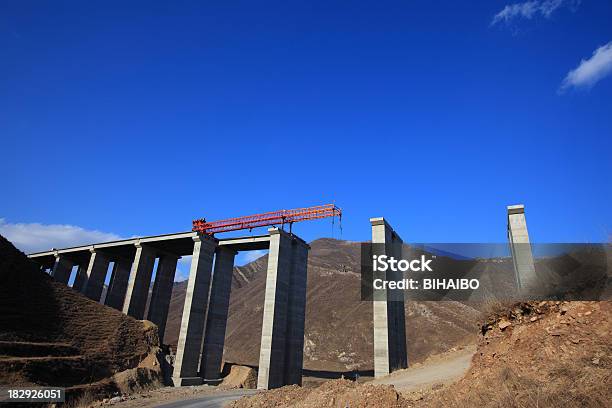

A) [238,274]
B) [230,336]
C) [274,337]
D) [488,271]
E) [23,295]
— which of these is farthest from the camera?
[238,274]

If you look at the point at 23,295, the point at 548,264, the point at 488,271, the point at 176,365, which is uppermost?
the point at 488,271

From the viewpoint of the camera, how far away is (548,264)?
20672 mm

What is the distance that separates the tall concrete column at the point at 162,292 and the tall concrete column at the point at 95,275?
9390mm

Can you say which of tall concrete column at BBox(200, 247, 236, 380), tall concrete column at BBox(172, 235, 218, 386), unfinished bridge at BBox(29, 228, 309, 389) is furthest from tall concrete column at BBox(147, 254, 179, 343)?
tall concrete column at BBox(172, 235, 218, 386)

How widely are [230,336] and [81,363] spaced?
6579 centimetres

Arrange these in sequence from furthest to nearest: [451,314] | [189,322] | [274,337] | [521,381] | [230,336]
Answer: [230,336], [451,314], [189,322], [274,337], [521,381]

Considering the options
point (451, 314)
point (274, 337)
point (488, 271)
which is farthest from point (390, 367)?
point (488, 271)

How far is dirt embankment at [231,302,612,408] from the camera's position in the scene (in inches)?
268

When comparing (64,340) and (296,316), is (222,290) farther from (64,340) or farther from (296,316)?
(64,340)

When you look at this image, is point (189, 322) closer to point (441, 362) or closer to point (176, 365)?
point (176, 365)

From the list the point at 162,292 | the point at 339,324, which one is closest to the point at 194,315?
the point at 162,292

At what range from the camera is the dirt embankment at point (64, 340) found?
2281 centimetres

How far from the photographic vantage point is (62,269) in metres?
59.8

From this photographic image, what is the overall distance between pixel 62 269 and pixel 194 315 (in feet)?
110
